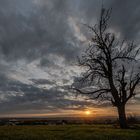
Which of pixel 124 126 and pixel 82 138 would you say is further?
pixel 124 126

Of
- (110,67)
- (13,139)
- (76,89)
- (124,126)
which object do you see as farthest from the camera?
(76,89)

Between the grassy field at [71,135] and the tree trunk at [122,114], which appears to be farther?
the tree trunk at [122,114]

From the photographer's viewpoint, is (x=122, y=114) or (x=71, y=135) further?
(x=122, y=114)

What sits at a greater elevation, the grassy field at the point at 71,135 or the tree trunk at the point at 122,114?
the tree trunk at the point at 122,114

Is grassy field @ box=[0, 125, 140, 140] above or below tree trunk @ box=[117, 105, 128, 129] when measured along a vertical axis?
below

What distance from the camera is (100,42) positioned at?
34844mm

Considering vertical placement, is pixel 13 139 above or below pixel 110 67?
below

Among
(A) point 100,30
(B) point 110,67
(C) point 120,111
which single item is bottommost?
(C) point 120,111

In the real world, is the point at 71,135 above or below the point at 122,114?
below

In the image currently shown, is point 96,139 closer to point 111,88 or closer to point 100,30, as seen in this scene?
point 111,88

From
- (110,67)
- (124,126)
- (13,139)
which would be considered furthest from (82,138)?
(110,67)

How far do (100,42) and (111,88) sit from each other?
6614 millimetres

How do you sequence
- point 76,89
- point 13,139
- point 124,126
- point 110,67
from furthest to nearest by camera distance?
point 76,89, point 110,67, point 124,126, point 13,139

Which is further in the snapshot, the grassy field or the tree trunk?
the tree trunk
